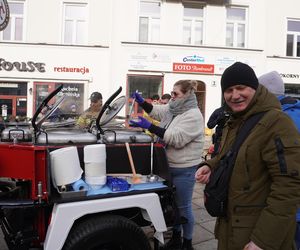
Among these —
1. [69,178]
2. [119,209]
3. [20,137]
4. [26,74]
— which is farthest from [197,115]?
[26,74]

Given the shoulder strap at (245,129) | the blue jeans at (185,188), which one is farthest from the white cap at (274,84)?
the blue jeans at (185,188)

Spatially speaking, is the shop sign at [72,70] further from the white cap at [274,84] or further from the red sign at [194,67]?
the white cap at [274,84]

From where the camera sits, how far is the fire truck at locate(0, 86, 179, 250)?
2.39 metres

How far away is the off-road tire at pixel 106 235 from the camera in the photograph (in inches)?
96.1

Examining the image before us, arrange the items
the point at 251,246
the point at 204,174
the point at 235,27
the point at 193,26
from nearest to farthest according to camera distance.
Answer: the point at 251,246 → the point at 204,174 → the point at 193,26 → the point at 235,27

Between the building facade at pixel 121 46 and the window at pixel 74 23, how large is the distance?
0.04 meters

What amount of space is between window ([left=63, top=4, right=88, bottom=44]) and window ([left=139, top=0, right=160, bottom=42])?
2380 millimetres

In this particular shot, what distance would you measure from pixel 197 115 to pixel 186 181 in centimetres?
65

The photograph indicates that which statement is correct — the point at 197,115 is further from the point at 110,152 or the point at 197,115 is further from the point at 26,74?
the point at 26,74

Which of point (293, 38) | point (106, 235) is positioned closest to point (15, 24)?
point (293, 38)

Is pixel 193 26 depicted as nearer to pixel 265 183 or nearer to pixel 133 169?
pixel 133 169

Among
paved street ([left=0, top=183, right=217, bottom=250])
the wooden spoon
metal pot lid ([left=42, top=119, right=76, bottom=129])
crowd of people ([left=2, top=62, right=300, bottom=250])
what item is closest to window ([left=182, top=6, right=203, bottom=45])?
paved street ([left=0, top=183, right=217, bottom=250])

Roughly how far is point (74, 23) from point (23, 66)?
279 cm

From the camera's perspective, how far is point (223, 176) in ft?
5.79
